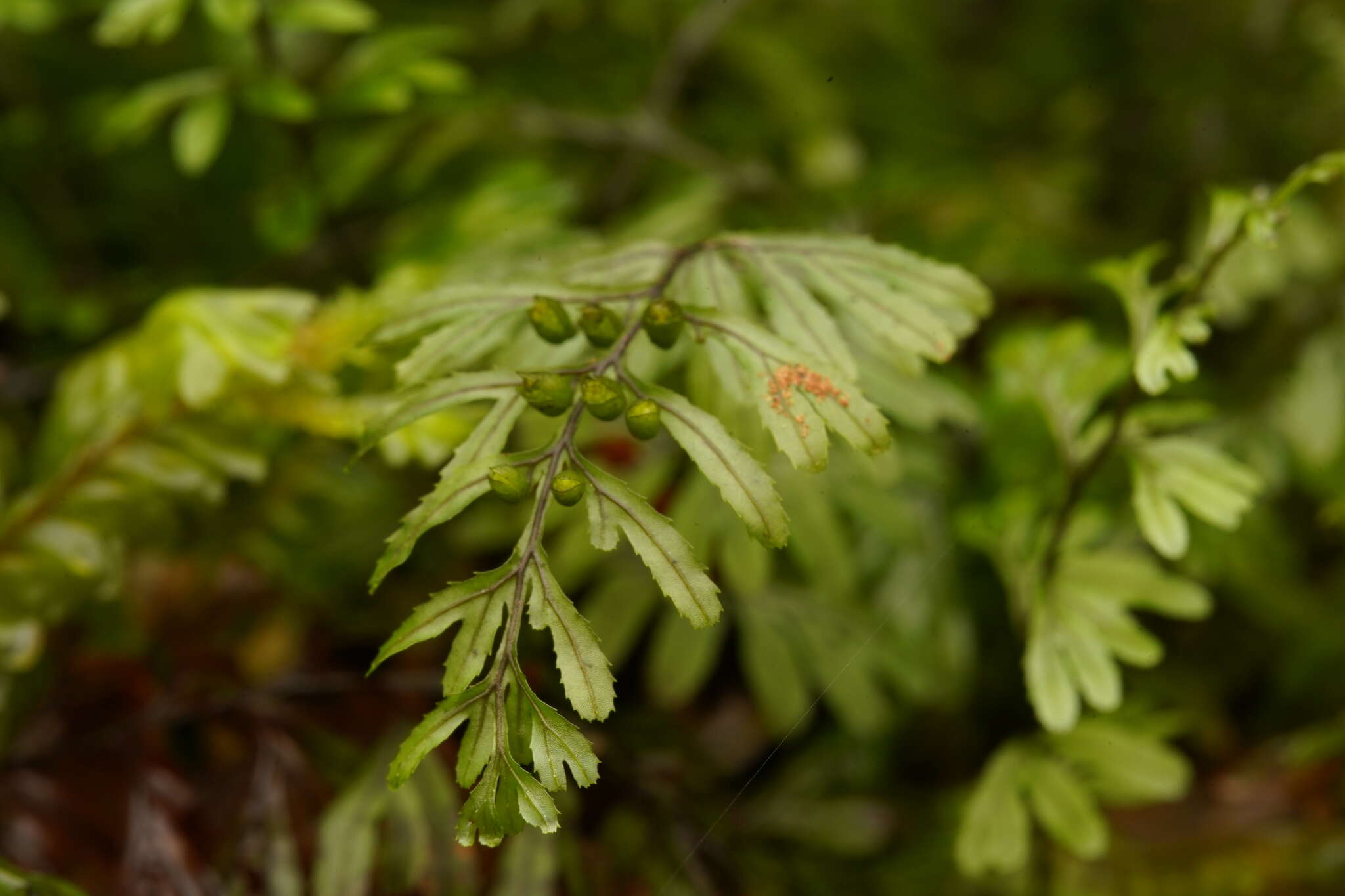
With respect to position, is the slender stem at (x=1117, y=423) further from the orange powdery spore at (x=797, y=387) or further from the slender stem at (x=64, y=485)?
the slender stem at (x=64, y=485)

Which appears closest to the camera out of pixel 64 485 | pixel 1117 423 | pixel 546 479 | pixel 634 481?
pixel 546 479

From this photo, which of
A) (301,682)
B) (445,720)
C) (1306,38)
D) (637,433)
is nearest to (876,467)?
(637,433)

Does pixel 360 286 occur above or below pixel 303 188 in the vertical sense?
below

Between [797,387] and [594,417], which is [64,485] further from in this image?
[797,387]

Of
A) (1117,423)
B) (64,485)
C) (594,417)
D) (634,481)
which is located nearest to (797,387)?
(594,417)

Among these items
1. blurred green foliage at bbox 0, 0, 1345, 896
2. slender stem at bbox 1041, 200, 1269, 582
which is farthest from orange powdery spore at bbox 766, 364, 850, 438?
slender stem at bbox 1041, 200, 1269, 582

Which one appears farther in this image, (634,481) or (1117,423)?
(634,481)

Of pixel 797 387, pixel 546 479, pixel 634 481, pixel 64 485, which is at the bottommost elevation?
pixel 64 485

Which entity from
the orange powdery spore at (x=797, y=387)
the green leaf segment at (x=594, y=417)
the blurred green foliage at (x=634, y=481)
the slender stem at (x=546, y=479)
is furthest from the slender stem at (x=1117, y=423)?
the slender stem at (x=546, y=479)

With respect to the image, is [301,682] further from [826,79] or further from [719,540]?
[826,79]
